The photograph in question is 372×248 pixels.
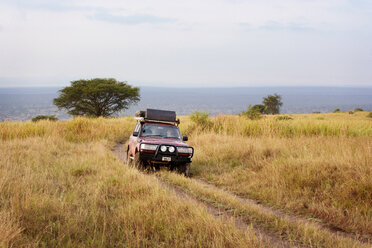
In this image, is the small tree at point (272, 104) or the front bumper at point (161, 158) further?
the small tree at point (272, 104)

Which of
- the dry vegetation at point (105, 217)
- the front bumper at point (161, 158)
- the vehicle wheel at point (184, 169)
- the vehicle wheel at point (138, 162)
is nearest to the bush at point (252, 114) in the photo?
the vehicle wheel at point (184, 169)

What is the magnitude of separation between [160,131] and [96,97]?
33.6m

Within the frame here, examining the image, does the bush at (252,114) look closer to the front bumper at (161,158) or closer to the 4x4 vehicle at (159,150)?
the 4x4 vehicle at (159,150)

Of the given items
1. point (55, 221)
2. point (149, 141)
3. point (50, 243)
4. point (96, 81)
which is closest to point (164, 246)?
point (50, 243)

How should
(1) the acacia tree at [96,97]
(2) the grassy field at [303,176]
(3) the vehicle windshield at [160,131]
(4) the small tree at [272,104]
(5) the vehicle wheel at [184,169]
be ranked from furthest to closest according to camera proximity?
1. (4) the small tree at [272,104]
2. (1) the acacia tree at [96,97]
3. (3) the vehicle windshield at [160,131]
4. (5) the vehicle wheel at [184,169]
5. (2) the grassy field at [303,176]

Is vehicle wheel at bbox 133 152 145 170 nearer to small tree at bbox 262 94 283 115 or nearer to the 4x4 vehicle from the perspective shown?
the 4x4 vehicle

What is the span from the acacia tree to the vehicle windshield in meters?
31.5

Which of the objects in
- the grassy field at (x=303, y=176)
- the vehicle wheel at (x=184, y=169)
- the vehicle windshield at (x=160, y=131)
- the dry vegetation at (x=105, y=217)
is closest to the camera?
the dry vegetation at (x=105, y=217)

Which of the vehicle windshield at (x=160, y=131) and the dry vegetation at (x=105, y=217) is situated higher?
the vehicle windshield at (x=160, y=131)

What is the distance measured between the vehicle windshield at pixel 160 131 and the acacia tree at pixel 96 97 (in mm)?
31472

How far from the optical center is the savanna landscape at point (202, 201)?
13.9ft

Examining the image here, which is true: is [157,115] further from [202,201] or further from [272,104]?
[272,104]

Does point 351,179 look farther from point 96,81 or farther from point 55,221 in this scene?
point 96,81

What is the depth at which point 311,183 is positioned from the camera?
7.48 m
